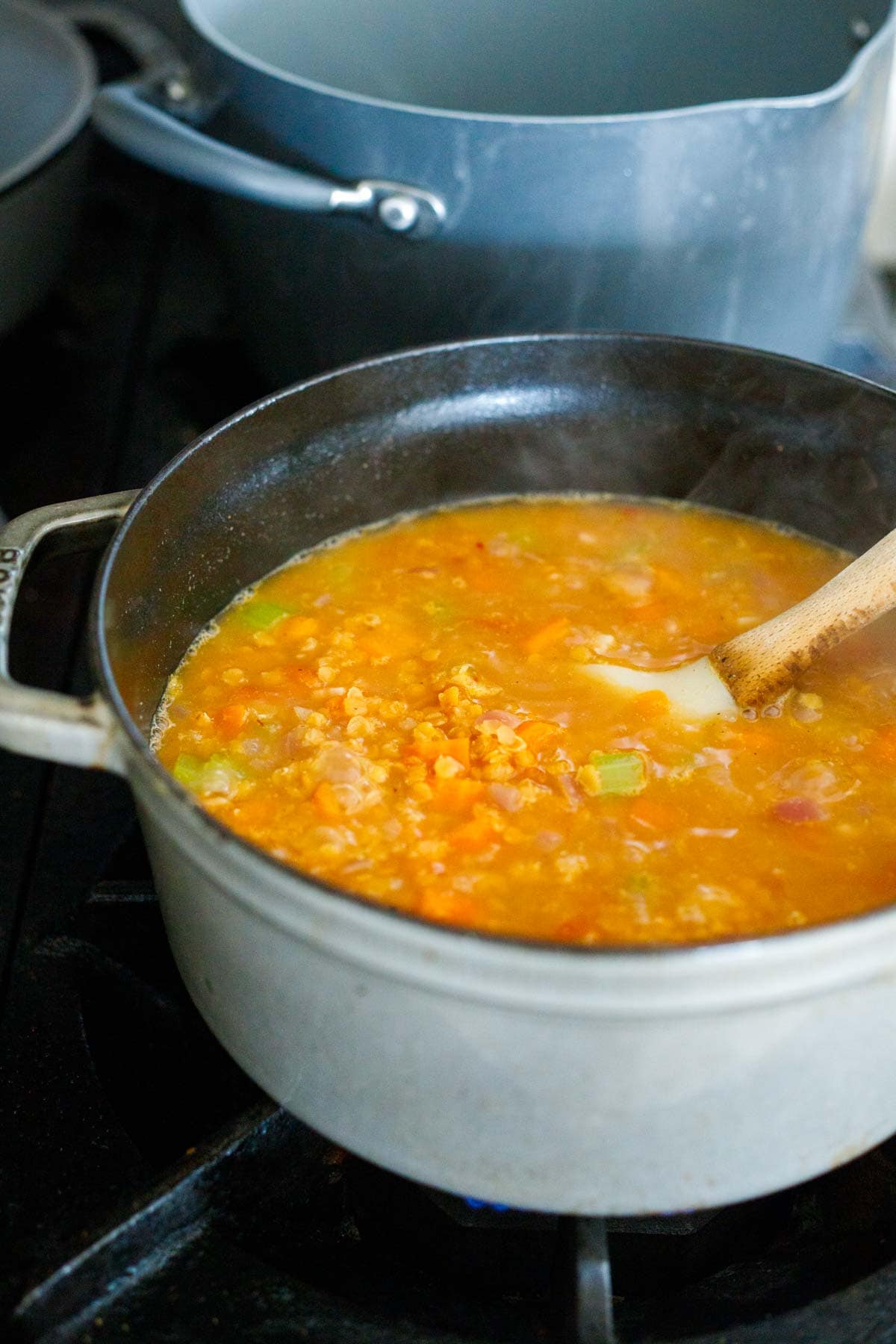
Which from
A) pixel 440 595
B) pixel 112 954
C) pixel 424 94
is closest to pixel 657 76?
pixel 424 94

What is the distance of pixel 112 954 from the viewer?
4.21ft

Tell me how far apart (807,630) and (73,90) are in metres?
1.37

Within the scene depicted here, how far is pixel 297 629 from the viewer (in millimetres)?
1438

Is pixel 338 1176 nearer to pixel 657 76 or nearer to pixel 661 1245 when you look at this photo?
pixel 661 1245

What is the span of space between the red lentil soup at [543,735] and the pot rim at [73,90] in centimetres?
68

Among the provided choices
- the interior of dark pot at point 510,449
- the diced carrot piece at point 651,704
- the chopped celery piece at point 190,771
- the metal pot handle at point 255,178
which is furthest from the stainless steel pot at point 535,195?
the chopped celery piece at point 190,771

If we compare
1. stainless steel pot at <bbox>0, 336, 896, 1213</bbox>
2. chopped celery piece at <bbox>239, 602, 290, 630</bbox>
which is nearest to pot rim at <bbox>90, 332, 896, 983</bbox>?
stainless steel pot at <bbox>0, 336, 896, 1213</bbox>

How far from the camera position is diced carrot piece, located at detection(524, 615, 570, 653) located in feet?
4.61

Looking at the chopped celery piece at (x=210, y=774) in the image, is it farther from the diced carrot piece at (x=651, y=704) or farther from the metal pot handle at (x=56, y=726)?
the diced carrot piece at (x=651, y=704)

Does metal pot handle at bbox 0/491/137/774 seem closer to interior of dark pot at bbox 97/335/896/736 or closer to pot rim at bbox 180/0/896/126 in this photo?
interior of dark pot at bbox 97/335/896/736

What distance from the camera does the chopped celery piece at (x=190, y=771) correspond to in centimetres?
124

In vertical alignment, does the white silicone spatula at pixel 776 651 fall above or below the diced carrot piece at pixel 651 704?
above

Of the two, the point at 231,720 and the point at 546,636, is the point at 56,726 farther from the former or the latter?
the point at 546,636

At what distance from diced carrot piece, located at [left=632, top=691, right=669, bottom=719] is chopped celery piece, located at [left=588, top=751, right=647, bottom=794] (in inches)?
2.9
